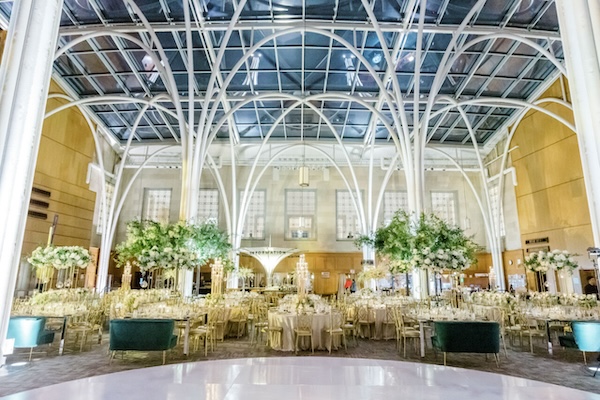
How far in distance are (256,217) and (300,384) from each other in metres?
20.8

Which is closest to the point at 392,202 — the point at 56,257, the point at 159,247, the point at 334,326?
the point at 334,326

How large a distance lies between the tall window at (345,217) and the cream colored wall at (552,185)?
10.4m

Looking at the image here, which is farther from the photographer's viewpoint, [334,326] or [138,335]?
[334,326]

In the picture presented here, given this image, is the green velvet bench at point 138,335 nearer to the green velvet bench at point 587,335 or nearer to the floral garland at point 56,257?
the floral garland at point 56,257

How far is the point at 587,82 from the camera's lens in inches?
180

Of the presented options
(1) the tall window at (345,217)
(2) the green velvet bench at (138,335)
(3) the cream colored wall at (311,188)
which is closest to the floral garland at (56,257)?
(2) the green velvet bench at (138,335)

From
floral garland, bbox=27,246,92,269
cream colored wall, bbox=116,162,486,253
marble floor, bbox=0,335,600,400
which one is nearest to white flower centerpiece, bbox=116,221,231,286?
marble floor, bbox=0,335,600,400

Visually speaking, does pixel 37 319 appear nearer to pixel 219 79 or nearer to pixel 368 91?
pixel 219 79

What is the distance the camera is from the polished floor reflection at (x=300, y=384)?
433 centimetres

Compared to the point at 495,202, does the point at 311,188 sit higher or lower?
higher

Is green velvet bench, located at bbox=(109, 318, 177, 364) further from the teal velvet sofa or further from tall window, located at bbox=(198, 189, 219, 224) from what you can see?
tall window, located at bbox=(198, 189, 219, 224)

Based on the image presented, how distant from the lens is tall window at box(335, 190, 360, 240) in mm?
25172

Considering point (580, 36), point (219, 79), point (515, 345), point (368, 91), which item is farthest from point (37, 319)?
point (368, 91)

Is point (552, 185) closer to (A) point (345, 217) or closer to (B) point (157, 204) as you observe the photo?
(A) point (345, 217)
